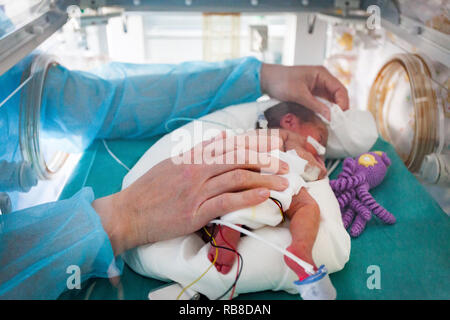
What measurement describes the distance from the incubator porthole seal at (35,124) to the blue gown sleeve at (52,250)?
0.32 metres

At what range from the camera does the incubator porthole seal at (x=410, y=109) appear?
52.3 inches

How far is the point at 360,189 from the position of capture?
1189 mm

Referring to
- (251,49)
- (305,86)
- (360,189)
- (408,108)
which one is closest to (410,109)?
(408,108)

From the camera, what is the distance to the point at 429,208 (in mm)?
1142

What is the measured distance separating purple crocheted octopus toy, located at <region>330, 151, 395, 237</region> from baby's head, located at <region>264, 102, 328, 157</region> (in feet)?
0.52

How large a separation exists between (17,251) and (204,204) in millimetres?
406

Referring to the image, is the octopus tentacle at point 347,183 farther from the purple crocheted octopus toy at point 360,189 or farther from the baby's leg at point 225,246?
the baby's leg at point 225,246

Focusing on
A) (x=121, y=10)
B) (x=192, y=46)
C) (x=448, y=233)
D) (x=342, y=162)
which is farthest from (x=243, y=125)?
(x=121, y=10)

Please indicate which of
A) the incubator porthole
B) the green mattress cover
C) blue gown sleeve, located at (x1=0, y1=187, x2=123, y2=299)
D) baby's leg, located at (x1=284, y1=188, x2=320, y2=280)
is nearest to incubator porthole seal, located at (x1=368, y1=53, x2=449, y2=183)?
the incubator porthole

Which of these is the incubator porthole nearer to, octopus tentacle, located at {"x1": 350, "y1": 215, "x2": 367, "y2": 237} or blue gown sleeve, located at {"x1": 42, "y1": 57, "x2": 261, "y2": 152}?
octopus tentacle, located at {"x1": 350, "y1": 215, "x2": 367, "y2": 237}

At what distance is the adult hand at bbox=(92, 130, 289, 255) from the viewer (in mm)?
885

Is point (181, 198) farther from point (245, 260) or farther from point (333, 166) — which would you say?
point (333, 166)

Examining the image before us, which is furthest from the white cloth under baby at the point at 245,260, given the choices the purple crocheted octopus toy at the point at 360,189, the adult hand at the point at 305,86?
the adult hand at the point at 305,86
